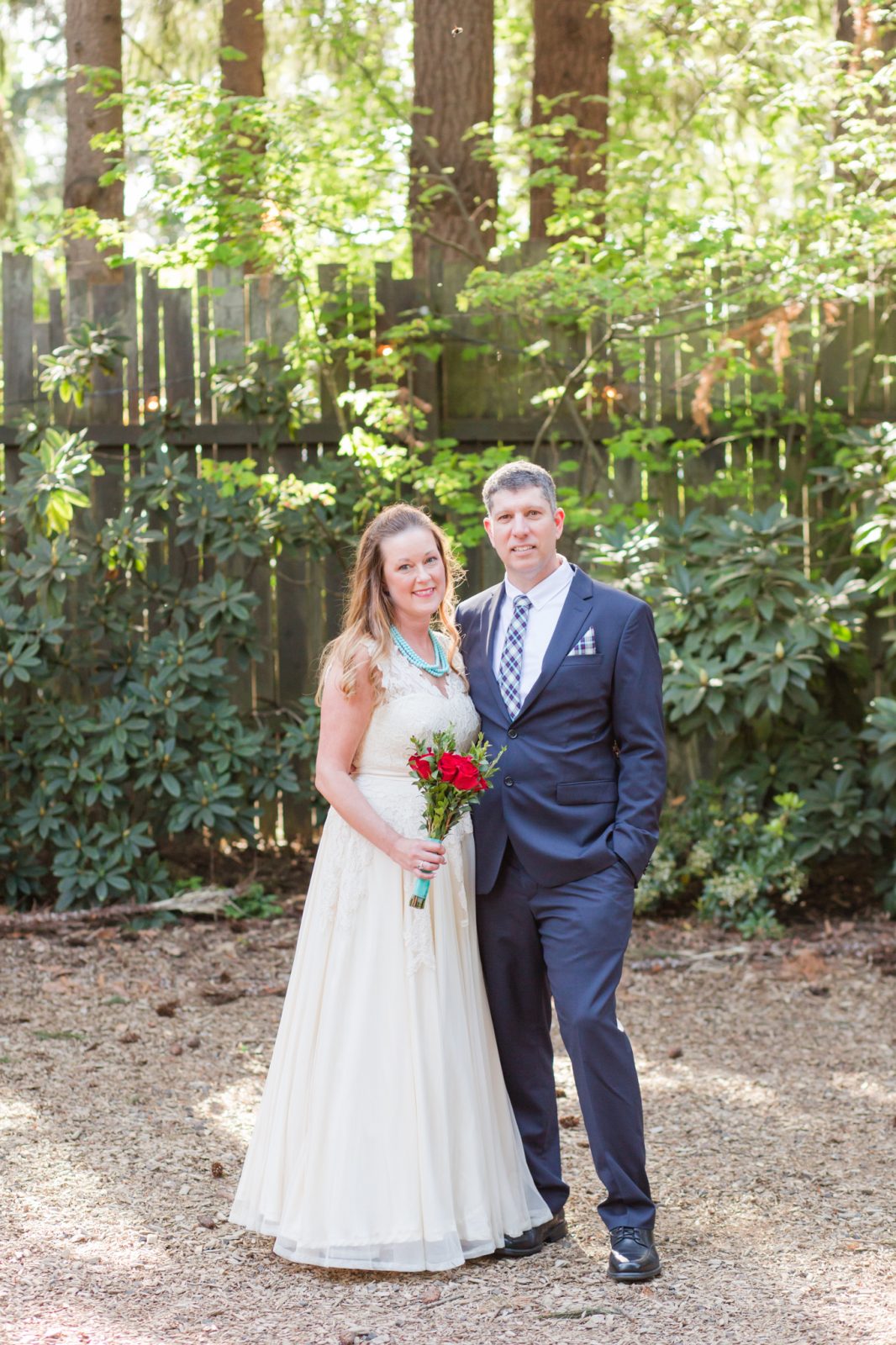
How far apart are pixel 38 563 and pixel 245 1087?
2649mm

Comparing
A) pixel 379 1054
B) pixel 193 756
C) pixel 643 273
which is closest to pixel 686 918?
pixel 193 756

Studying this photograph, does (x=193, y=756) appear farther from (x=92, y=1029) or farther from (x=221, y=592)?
(x=92, y=1029)

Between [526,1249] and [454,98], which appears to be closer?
[526,1249]

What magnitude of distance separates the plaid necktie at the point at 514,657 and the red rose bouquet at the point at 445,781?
0.17m

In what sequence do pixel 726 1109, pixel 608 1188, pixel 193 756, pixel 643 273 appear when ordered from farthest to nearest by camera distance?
pixel 193 756, pixel 643 273, pixel 726 1109, pixel 608 1188

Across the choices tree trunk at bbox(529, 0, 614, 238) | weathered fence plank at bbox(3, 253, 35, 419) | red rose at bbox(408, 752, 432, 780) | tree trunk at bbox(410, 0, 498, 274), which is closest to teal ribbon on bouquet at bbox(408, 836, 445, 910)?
red rose at bbox(408, 752, 432, 780)

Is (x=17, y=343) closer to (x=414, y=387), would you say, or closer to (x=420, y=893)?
(x=414, y=387)

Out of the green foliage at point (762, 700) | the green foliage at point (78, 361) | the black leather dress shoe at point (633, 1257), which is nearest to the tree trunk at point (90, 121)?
the green foliage at point (78, 361)

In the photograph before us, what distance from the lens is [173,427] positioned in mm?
6539

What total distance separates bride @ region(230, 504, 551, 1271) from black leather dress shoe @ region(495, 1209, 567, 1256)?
0.09 feet

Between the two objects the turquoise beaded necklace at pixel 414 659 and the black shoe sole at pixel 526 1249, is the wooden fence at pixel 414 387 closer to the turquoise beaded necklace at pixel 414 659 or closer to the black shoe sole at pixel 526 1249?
the turquoise beaded necklace at pixel 414 659

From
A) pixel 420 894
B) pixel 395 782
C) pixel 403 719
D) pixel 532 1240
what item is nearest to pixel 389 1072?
pixel 420 894

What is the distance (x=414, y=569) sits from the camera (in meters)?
3.24

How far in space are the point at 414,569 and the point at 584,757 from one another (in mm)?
605
